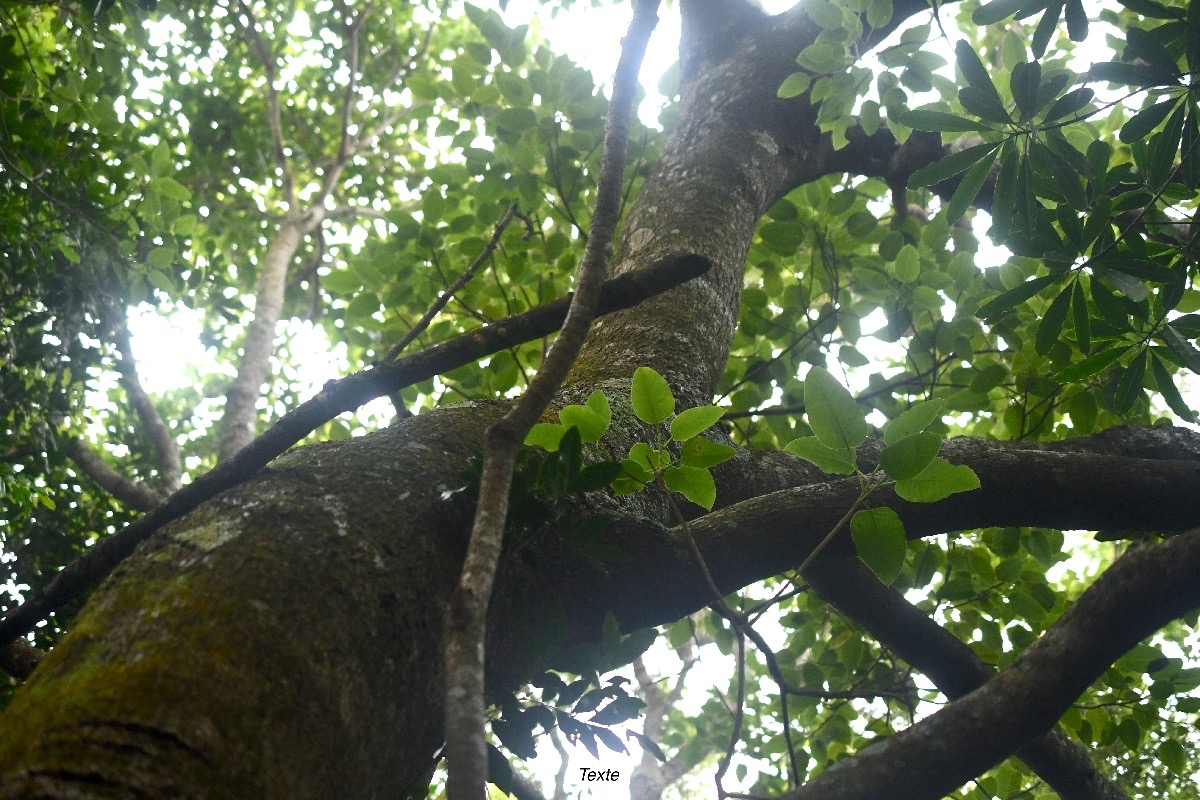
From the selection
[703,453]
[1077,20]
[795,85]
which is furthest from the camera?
[795,85]

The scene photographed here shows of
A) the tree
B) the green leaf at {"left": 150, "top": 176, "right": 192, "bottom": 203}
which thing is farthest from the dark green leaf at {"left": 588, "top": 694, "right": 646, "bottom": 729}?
the green leaf at {"left": 150, "top": 176, "right": 192, "bottom": 203}

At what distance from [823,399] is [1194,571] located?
0.79 m

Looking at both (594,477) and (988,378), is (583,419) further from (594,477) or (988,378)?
(988,378)

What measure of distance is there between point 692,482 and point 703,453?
54 mm

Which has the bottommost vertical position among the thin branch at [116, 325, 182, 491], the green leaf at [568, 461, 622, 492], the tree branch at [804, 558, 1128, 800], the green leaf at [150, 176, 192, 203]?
the green leaf at [568, 461, 622, 492]

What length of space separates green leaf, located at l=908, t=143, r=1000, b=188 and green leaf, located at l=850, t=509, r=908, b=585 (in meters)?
0.94

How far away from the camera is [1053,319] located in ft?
6.44

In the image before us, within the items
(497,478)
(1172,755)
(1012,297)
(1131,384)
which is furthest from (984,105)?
(1172,755)

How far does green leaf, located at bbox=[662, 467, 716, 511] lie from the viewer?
1.33 m

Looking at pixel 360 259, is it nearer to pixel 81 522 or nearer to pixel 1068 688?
pixel 81 522

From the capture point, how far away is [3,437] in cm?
304

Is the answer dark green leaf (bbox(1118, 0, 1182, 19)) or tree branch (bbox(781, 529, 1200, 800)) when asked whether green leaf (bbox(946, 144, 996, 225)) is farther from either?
tree branch (bbox(781, 529, 1200, 800))

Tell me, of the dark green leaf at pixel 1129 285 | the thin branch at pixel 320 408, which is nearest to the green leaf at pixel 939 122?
the dark green leaf at pixel 1129 285

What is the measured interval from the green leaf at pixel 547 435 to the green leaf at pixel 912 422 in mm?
517
